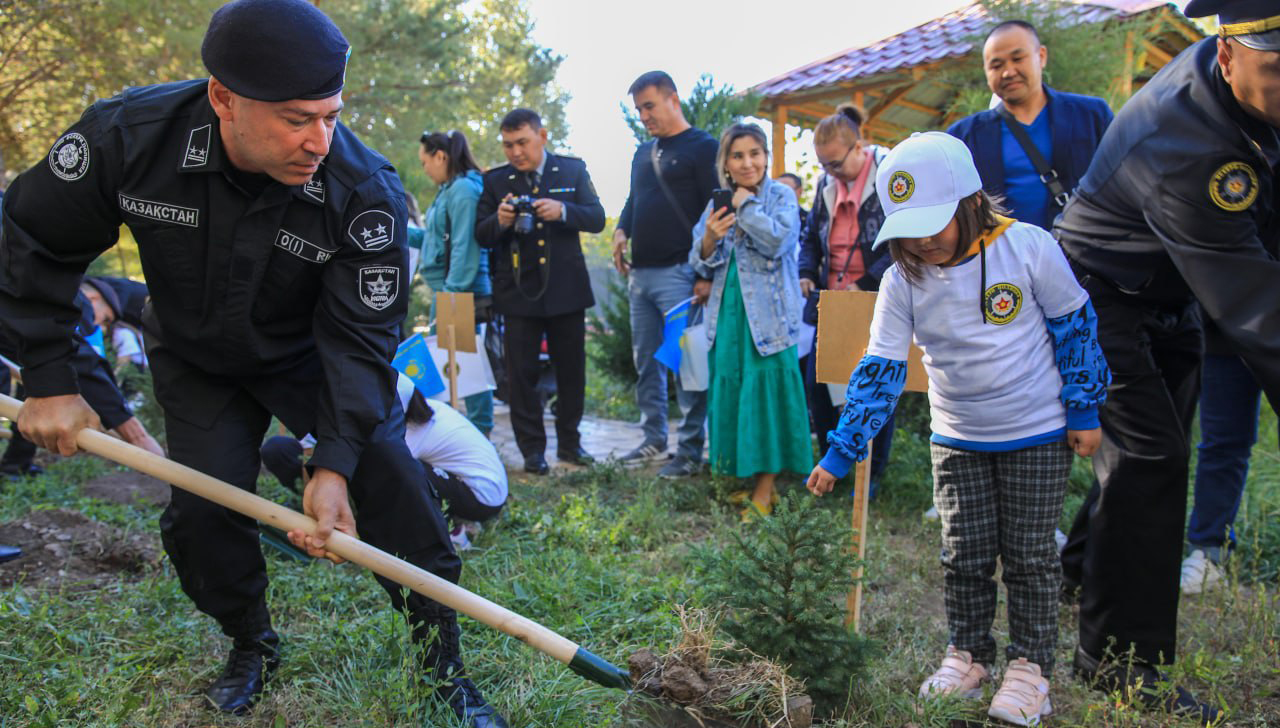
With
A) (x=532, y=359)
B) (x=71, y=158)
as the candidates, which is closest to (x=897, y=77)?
(x=532, y=359)

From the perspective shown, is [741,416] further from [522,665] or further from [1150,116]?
[1150,116]

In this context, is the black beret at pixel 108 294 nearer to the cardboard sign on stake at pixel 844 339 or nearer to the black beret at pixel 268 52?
the black beret at pixel 268 52

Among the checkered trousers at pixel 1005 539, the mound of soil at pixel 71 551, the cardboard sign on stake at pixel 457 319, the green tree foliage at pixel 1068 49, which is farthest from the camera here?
the green tree foliage at pixel 1068 49

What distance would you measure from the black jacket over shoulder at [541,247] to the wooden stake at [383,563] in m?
3.62

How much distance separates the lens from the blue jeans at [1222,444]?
3.79 metres

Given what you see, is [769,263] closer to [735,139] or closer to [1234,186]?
[735,139]

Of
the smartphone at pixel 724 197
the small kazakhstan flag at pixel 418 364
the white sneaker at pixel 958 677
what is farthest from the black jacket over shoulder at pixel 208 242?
the smartphone at pixel 724 197

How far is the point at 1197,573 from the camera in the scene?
149 inches

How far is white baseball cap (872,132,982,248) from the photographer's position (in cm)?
247

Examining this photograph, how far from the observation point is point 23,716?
2.50m

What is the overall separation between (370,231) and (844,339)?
1.62 metres

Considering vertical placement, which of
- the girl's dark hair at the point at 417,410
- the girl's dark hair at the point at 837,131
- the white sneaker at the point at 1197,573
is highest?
the girl's dark hair at the point at 837,131

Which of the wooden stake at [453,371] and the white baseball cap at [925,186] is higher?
the white baseball cap at [925,186]

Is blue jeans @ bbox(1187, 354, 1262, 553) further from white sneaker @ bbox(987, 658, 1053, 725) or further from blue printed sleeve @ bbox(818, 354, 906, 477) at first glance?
blue printed sleeve @ bbox(818, 354, 906, 477)
